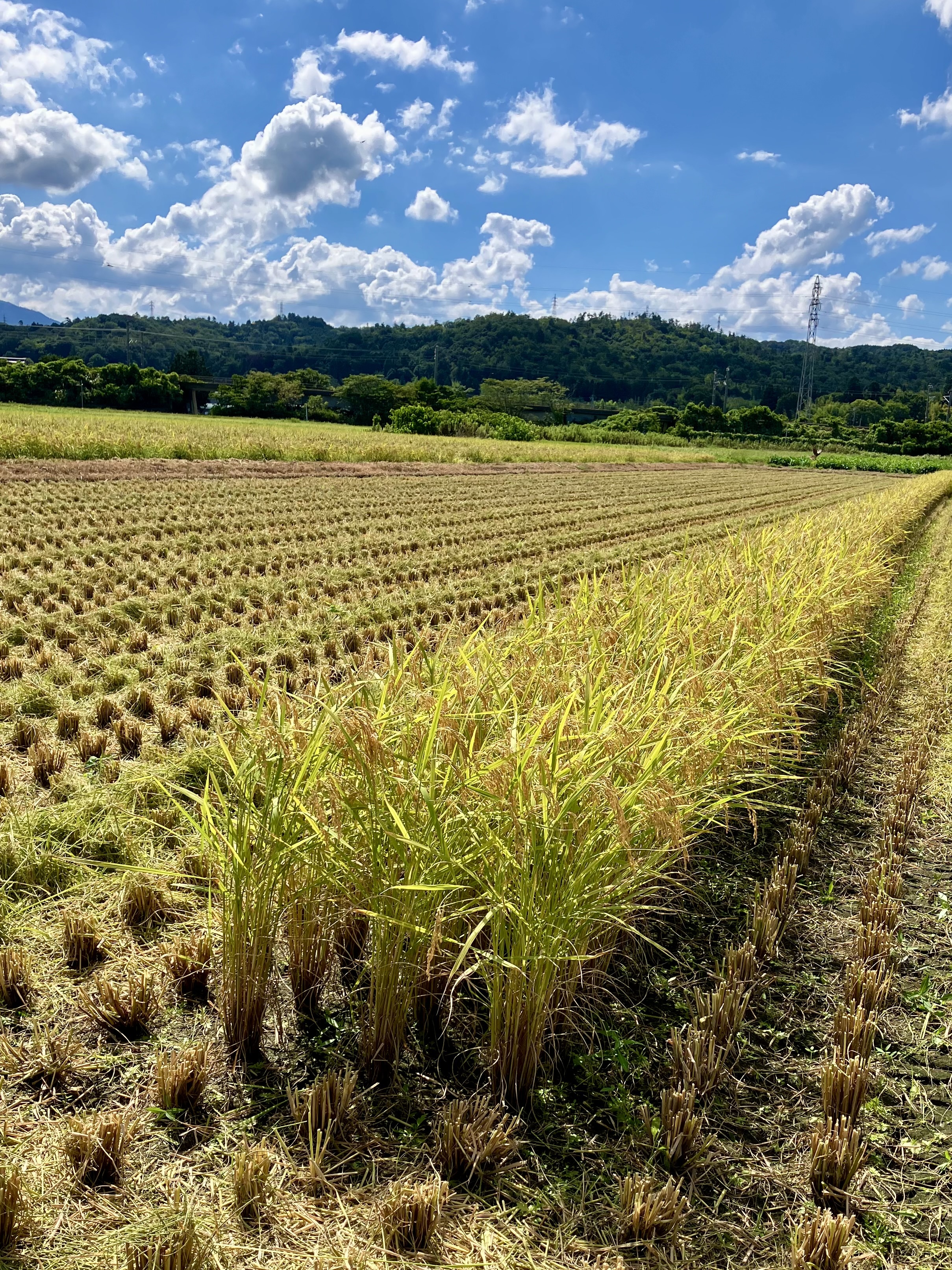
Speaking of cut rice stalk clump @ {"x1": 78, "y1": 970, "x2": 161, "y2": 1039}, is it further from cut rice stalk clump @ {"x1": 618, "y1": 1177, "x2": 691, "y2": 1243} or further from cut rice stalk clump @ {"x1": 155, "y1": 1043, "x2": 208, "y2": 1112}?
cut rice stalk clump @ {"x1": 618, "y1": 1177, "x2": 691, "y2": 1243}

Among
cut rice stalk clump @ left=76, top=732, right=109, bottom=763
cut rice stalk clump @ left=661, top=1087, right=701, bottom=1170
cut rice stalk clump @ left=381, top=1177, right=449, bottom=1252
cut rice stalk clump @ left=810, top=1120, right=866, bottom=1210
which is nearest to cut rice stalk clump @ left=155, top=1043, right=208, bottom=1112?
cut rice stalk clump @ left=381, top=1177, right=449, bottom=1252

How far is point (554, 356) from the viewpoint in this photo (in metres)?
119

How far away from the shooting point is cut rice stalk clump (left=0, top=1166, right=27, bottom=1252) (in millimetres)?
1542

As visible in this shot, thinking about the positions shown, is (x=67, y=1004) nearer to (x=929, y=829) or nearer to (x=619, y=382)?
(x=929, y=829)

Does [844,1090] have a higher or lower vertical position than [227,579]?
lower

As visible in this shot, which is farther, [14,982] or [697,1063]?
[14,982]

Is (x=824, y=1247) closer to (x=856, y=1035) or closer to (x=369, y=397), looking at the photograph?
(x=856, y=1035)

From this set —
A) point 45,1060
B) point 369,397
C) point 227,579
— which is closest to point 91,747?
point 45,1060

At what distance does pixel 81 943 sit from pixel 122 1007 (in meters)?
0.42

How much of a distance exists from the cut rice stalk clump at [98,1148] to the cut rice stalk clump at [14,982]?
660 millimetres

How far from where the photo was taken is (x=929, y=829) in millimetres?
3848

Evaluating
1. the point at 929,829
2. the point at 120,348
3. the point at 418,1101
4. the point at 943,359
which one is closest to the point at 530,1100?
the point at 418,1101

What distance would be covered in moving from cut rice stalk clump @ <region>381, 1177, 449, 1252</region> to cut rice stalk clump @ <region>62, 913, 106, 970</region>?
1.43 m

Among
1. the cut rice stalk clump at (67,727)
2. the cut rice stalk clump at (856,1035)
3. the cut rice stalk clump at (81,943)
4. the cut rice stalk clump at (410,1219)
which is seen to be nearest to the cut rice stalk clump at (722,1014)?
the cut rice stalk clump at (856,1035)
